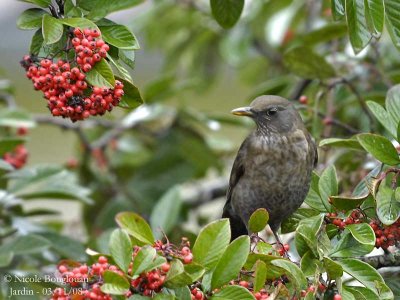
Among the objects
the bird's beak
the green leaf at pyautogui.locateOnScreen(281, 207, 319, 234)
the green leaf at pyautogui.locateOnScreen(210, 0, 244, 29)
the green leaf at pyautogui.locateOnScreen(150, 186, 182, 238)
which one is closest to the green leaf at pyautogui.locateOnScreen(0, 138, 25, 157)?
the green leaf at pyautogui.locateOnScreen(150, 186, 182, 238)

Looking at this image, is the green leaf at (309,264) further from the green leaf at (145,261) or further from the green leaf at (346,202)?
the green leaf at (145,261)

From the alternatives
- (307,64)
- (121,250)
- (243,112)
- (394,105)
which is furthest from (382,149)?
(307,64)

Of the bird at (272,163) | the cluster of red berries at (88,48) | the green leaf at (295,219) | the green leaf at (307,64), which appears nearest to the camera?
the cluster of red berries at (88,48)

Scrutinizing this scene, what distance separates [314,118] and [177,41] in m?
2.43

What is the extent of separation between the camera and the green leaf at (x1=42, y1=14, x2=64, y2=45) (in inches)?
101

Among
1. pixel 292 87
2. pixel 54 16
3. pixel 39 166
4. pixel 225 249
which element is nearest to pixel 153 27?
pixel 292 87

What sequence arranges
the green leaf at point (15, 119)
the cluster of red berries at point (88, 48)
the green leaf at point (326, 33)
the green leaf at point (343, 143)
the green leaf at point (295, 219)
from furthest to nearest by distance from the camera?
the green leaf at point (15, 119), the green leaf at point (326, 33), the green leaf at point (295, 219), the green leaf at point (343, 143), the cluster of red berries at point (88, 48)

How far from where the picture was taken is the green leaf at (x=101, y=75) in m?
2.60

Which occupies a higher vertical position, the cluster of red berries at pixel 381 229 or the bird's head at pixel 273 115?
the bird's head at pixel 273 115

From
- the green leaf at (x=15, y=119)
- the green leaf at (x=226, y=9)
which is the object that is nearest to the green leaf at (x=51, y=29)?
the green leaf at (x=226, y=9)

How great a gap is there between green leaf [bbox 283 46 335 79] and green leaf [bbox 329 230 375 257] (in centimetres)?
151

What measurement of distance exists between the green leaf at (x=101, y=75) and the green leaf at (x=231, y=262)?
0.65m

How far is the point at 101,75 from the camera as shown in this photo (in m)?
2.62

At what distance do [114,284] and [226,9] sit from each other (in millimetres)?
1397
